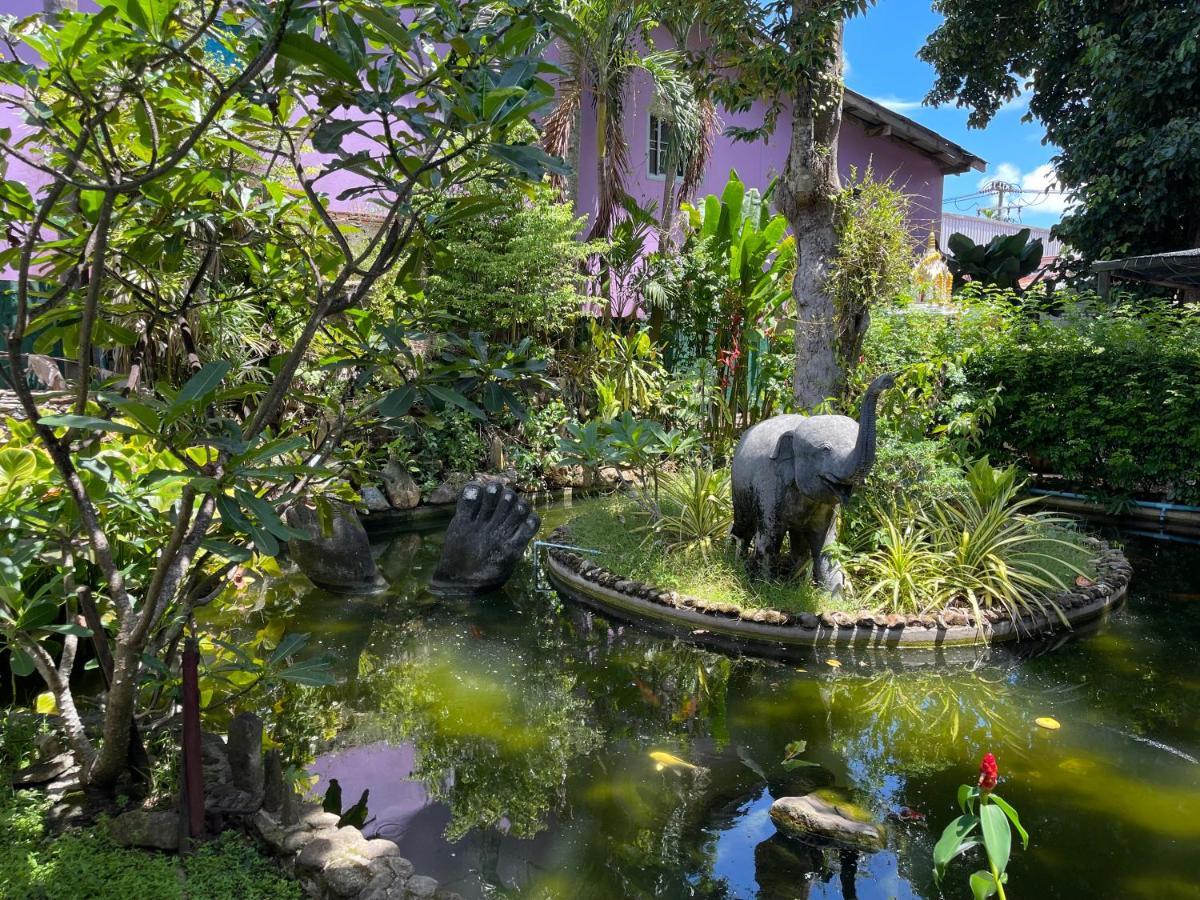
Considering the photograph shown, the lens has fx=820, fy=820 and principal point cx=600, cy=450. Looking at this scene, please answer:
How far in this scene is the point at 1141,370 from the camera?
28.9 ft

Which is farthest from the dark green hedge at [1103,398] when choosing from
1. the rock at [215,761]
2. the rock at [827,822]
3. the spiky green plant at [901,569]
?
the rock at [215,761]

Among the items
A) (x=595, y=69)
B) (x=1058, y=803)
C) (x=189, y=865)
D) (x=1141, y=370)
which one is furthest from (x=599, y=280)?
(x=189, y=865)

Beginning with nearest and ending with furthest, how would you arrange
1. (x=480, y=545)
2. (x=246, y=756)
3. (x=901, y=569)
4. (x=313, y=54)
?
(x=313, y=54) < (x=246, y=756) < (x=901, y=569) < (x=480, y=545)

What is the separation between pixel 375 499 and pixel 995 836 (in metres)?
8.29

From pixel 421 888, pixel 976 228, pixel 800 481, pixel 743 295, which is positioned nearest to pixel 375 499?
pixel 743 295

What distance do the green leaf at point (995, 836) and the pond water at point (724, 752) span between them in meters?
1.43

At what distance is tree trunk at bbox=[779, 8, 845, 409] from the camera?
22.2ft

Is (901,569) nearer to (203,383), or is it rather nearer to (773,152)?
(203,383)

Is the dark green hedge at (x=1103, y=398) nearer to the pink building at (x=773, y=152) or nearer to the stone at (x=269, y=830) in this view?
the pink building at (x=773, y=152)

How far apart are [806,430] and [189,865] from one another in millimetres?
4209

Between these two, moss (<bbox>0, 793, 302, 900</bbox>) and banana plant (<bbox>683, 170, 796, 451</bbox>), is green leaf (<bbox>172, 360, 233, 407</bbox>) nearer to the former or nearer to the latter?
moss (<bbox>0, 793, 302, 900</bbox>)

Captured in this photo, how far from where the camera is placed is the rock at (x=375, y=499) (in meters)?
9.31

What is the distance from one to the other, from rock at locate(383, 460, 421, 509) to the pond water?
309 cm

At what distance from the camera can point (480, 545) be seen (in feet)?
22.5
